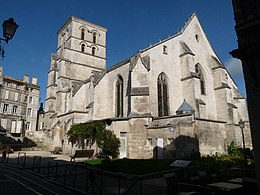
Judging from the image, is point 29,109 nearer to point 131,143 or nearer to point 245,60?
point 131,143

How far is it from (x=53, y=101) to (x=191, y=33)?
68.2 ft

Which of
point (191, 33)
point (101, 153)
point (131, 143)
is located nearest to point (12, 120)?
point (101, 153)

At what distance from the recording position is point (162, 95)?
59.6ft

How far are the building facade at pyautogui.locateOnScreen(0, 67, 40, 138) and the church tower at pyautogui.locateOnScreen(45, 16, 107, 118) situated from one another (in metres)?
9.74

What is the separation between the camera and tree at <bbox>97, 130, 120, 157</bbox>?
1545cm

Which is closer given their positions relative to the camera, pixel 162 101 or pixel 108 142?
pixel 108 142

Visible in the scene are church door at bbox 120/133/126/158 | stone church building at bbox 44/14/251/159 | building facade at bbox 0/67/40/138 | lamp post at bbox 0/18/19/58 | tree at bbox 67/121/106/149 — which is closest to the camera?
lamp post at bbox 0/18/19/58

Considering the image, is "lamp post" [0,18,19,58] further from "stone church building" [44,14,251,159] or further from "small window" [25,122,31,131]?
"small window" [25,122,31,131]

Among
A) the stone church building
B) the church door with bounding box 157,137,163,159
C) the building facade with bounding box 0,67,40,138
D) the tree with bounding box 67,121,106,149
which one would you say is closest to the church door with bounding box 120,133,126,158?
the stone church building

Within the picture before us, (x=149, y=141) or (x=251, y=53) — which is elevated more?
(x=251, y=53)

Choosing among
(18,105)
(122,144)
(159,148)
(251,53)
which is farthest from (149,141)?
(18,105)

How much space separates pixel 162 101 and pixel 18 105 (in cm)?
2928

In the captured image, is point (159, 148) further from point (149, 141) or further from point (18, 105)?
point (18, 105)

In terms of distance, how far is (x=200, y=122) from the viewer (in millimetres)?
14281
